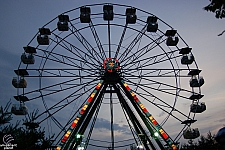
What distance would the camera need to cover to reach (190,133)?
16.9 meters

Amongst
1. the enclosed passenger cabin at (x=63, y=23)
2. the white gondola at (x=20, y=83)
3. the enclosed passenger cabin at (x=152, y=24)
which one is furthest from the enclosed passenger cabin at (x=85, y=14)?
the white gondola at (x=20, y=83)

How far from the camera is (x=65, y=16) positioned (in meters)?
18.4

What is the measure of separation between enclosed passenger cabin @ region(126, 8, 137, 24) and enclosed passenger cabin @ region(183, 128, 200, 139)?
810 cm

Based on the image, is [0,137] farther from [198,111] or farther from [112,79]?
[198,111]

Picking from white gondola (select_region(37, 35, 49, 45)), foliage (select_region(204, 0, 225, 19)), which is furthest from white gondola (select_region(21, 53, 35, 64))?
foliage (select_region(204, 0, 225, 19))

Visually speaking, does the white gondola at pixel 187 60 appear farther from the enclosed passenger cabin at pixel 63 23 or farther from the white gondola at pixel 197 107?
the enclosed passenger cabin at pixel 63 23

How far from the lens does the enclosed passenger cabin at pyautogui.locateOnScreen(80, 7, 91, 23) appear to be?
18.3 meters

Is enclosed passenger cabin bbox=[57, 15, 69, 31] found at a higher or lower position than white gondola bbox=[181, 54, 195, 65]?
higher

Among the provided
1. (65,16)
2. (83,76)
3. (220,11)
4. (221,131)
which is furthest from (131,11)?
(221,131)

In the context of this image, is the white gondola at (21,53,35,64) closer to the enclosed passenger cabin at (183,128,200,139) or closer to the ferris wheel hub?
Answer: the ferris wheel hub

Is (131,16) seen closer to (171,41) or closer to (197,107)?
(171,41)

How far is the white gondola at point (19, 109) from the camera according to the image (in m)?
16.1

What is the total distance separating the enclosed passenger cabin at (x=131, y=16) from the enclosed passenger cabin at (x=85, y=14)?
2636 mm

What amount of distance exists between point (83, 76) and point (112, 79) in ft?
6.23
